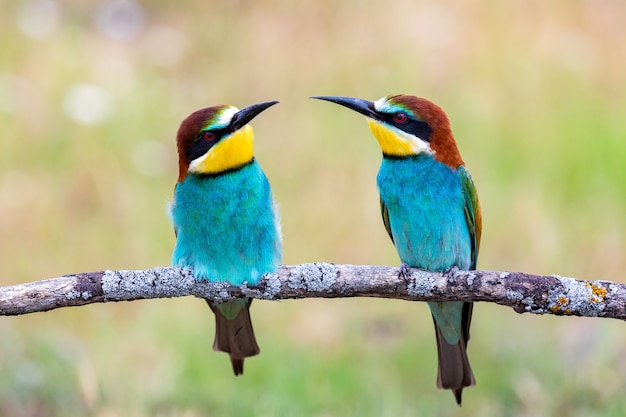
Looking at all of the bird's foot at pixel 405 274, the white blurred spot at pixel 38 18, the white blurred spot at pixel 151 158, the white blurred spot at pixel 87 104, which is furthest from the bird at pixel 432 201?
the white blurred spot at pixel 38 18

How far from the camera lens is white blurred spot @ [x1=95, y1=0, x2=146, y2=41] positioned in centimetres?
664

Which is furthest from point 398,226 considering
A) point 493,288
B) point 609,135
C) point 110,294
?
point 609,135

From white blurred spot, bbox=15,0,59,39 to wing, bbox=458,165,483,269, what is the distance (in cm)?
389

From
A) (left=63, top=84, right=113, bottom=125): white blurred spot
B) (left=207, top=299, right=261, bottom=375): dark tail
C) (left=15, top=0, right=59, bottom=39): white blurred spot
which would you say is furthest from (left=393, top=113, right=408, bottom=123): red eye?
(left=15, top=0, right=59, bottom=39): white blurred spot

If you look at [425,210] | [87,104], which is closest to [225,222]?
[425,210]

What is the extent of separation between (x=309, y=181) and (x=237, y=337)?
2.24m

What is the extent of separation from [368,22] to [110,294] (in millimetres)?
4235

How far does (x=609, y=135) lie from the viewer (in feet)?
18.2

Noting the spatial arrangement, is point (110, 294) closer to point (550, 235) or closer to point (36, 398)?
point (36, 398)

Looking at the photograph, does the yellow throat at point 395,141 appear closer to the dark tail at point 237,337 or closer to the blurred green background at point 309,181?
the dark tail at point 237,337

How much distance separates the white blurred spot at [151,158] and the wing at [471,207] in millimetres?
2565

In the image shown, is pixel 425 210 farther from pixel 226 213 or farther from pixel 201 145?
pixel 201 145

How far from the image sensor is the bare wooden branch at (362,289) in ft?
8.00

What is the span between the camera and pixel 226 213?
3068 mm
